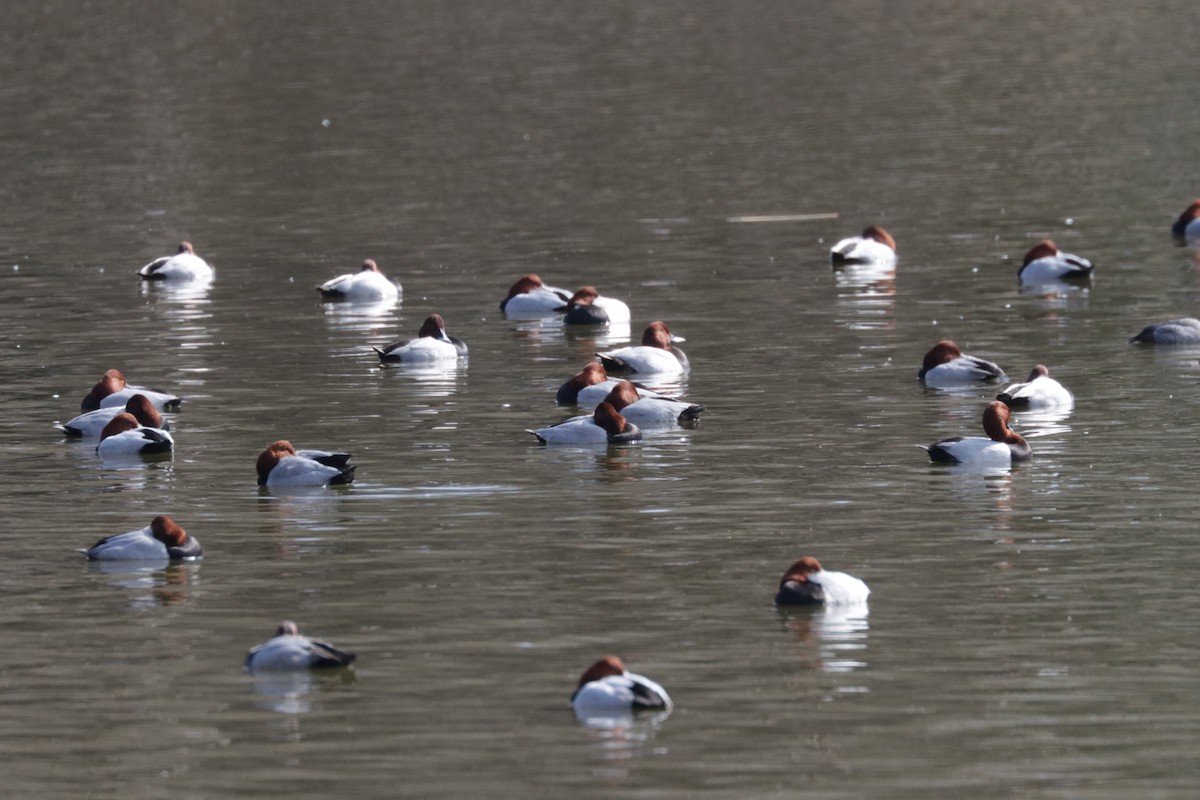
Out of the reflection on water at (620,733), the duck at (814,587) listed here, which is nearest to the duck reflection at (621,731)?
the reflection on water at (620,733)

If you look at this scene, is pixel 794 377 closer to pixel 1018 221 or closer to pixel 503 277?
pixel 503 277

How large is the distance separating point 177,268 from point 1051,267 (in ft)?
42.3

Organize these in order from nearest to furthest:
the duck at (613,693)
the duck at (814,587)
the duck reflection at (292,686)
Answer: the duck at (613,693), the duck reflection at (292,686), the duck at (814,587)

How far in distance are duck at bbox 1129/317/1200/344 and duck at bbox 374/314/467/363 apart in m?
8.23

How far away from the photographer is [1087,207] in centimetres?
4066

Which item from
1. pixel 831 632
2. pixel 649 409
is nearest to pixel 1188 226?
pixel 649 409

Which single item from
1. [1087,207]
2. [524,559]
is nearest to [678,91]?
[1087,207]

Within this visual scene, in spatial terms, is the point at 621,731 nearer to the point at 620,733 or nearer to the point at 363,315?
the point at 620,733

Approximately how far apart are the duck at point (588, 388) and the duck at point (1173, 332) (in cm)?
664

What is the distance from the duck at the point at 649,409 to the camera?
23.6 metres

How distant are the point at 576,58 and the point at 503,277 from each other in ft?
122

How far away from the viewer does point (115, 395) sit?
23969mm

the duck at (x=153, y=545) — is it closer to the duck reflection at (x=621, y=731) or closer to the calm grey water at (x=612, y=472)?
the calm grey water at (x=612, y=472)

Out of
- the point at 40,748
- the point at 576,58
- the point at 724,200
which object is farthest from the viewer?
the point at 576,58
